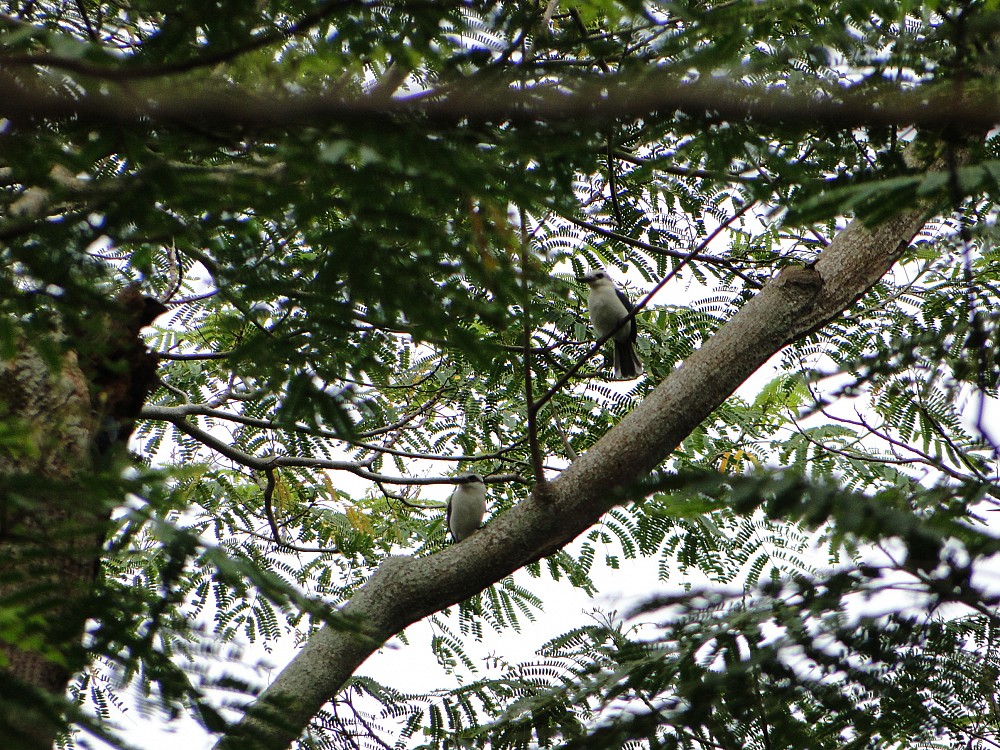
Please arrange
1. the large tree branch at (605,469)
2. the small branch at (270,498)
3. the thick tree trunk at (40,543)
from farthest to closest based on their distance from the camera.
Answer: the small branch at (270,498) < the large tree branch at (605,469) < the thick tree trunk at (40,543)

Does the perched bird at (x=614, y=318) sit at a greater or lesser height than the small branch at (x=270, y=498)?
greater

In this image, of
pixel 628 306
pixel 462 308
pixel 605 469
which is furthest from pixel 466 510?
pixel 462 308

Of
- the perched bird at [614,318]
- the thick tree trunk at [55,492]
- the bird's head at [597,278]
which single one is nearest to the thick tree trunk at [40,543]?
the thick tree trunk at [55,492]

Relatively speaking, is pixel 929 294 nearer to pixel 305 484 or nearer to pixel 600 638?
pixel 600 638

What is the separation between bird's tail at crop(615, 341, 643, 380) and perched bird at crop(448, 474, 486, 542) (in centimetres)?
126

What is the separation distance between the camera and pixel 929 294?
17.4 feet

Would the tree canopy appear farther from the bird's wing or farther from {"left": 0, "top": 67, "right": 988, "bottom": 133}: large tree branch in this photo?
the bird's wing

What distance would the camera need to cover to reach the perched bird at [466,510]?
655 centimetres

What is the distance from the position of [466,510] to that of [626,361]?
5.04 feet

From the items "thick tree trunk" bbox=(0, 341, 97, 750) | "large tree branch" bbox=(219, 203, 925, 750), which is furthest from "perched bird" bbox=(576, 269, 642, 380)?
"thick tree trunk" bbox=(0, 341, 97, 750)

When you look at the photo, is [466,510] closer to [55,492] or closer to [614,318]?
[614,318]

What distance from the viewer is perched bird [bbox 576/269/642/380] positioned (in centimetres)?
637

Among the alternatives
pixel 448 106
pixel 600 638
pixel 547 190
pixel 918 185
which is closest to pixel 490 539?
pixel 600 638

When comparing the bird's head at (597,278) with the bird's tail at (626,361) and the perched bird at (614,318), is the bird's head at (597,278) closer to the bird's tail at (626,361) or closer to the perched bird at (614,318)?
the perched bird at (614,318)
